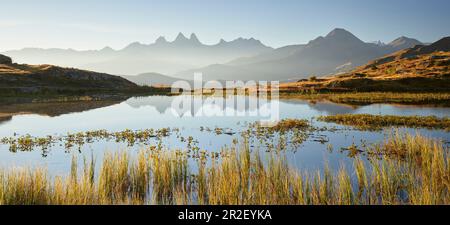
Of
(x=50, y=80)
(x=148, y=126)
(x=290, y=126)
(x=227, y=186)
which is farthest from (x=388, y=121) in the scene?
(x=50, y=80)

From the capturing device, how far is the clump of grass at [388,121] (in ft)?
97.5

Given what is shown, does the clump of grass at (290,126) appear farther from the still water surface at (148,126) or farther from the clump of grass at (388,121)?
the clump of grass at (388,121)

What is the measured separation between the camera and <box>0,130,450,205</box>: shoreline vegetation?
11273mm

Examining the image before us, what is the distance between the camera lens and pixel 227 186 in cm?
1158

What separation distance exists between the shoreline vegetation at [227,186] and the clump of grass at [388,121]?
1490cm

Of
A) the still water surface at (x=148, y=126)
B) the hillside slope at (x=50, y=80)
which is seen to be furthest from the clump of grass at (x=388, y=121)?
the hillside slope at (x=50, y=80)

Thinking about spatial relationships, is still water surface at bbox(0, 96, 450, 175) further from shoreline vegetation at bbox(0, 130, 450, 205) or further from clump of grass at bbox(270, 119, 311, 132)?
clump of grass at bbox(270, 119, 311, 132)

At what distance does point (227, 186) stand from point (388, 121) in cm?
2456

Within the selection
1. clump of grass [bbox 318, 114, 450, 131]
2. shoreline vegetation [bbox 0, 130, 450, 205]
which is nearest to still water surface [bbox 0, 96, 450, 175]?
shoreline vegetation [bbox 0, 130, 450, 205]

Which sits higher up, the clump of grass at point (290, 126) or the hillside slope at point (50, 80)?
the hillside slope at point (50, 80)

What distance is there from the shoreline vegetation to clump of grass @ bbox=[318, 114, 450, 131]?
48.9ft

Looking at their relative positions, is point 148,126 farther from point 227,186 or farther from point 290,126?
point 227,186

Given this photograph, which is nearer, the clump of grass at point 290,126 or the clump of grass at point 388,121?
the clump of grass at point 388,121
